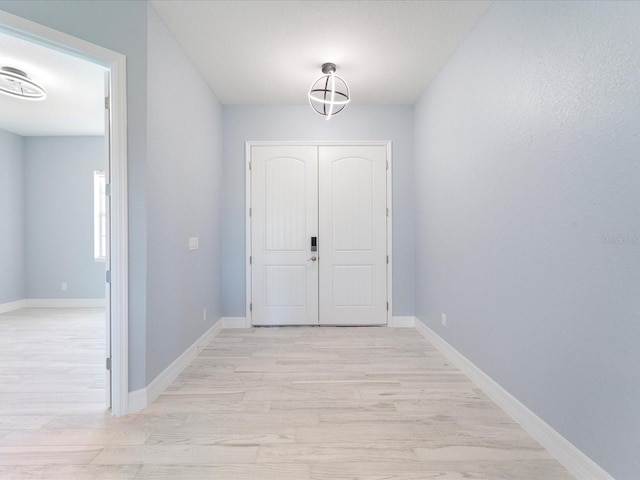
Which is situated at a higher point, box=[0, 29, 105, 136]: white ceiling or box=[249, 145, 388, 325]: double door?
box=[0, 29, 105, 136]: white ceiling

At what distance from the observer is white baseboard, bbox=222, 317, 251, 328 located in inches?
157

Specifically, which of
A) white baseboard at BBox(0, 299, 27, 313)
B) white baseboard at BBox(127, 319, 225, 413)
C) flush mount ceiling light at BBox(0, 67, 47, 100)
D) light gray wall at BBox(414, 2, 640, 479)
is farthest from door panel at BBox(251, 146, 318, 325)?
white baseboard at BBox(0, 299, 27, 313)

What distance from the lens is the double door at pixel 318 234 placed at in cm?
402

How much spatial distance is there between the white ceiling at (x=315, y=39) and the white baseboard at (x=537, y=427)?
8.89 feet

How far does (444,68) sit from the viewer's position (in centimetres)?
306

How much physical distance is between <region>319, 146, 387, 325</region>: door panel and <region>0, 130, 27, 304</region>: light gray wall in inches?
193

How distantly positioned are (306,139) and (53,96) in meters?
3.03

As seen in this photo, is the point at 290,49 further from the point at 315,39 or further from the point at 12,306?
the point at 12,306

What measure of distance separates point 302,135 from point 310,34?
4.76 feet

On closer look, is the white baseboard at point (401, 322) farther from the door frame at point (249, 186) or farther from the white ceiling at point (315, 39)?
the white ceiling at point (315, 39)

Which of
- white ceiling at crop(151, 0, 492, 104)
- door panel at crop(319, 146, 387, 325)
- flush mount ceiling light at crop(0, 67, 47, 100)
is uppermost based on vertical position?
white ceiling at crop(151, 0, 492, 104)

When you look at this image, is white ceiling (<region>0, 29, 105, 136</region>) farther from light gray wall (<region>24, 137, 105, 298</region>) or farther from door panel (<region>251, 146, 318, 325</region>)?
door panel (<region>251, 146, 318, 325</region>)

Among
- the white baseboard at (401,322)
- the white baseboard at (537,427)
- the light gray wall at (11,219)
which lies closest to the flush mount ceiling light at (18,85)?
the light gray wall at (11,219)

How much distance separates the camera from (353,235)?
405 cm
